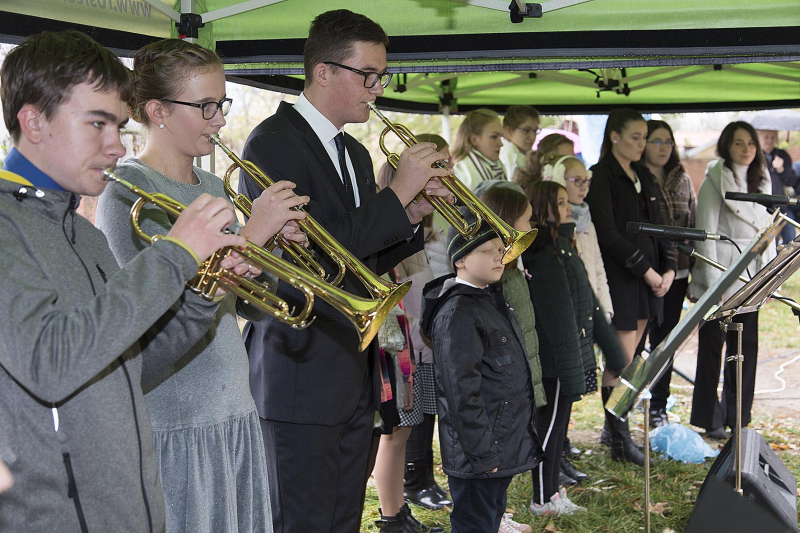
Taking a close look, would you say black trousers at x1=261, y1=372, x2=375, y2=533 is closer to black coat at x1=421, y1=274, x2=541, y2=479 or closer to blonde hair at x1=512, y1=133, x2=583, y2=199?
black coat at x1=421, y1=274, x2=541, y2=479

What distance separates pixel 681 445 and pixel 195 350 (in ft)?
14.1

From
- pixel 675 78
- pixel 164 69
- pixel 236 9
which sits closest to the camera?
pixel 164 69

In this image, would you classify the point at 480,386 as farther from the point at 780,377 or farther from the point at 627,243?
the point at 780,377

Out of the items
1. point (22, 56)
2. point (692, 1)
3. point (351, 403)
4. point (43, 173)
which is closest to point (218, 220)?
point (43, 173)

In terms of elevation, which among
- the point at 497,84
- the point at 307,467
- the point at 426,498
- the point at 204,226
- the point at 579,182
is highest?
the point at 497,84

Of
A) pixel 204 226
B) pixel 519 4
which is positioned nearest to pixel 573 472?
pixel 519 4

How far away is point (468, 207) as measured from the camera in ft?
10.4

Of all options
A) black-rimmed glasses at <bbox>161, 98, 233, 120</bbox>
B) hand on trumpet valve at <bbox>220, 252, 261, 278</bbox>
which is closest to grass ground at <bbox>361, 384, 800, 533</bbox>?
hand on trumpet valve at <bbox>220, 252, 261, 278</bbox>

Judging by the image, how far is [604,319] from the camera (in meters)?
5.14

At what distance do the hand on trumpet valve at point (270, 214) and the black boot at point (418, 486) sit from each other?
299 centimetres

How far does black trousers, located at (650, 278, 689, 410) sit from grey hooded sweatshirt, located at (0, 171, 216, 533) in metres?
5.09

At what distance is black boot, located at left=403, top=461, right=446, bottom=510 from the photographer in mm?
4930

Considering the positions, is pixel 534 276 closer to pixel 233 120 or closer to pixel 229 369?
pixel 229 369

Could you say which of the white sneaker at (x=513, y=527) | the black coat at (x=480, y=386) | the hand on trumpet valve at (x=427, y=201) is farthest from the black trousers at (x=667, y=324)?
the hand on trumpet valve at (x=427, y=201)
